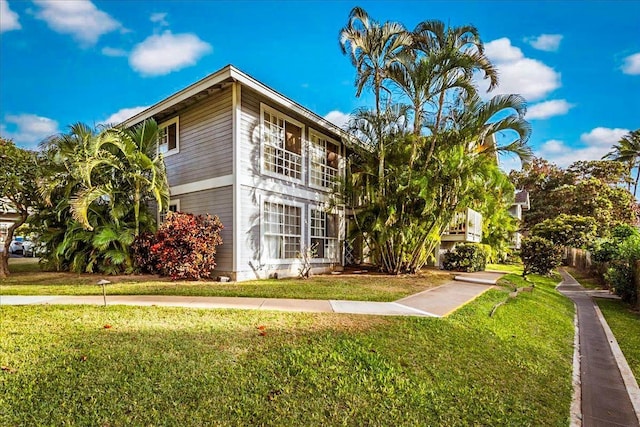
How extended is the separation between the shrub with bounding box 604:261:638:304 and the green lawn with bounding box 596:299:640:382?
0.86 ft

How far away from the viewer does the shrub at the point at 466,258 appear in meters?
13.1

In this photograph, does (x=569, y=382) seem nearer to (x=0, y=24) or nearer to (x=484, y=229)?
(x=0, y=24)

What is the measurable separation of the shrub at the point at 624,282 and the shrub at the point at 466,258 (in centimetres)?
418

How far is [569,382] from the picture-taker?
12.9 ft

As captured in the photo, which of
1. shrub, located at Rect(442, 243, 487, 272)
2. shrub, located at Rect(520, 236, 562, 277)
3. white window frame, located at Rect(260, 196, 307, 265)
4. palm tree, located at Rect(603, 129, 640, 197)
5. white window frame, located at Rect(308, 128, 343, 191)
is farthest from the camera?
palm tree, located at Rect(603, 129, 640, 197)

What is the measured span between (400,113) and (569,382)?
840 centimetres

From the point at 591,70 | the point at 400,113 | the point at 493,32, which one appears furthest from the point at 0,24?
the point at 591,70

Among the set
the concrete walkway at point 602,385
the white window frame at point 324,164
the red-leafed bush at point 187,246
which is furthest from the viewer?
the white window frame at point 324,164

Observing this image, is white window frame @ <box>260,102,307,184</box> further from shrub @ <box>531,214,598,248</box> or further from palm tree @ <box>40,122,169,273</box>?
shrub @ <box>531,214,598,248</box>

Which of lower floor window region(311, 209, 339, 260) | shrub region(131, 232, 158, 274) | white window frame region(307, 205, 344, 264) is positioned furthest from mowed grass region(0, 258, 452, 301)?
lower floor window region(311, 209, 339, 260)

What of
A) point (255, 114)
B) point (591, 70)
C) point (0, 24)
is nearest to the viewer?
point (0, 24)

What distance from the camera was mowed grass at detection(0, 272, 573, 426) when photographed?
9.11 feet

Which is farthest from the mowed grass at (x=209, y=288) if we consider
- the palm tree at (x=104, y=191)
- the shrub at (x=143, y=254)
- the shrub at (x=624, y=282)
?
the shrub at (x=624, y=282)

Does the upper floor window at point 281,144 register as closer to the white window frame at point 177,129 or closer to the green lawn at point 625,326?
the white window frame at point 177,129
